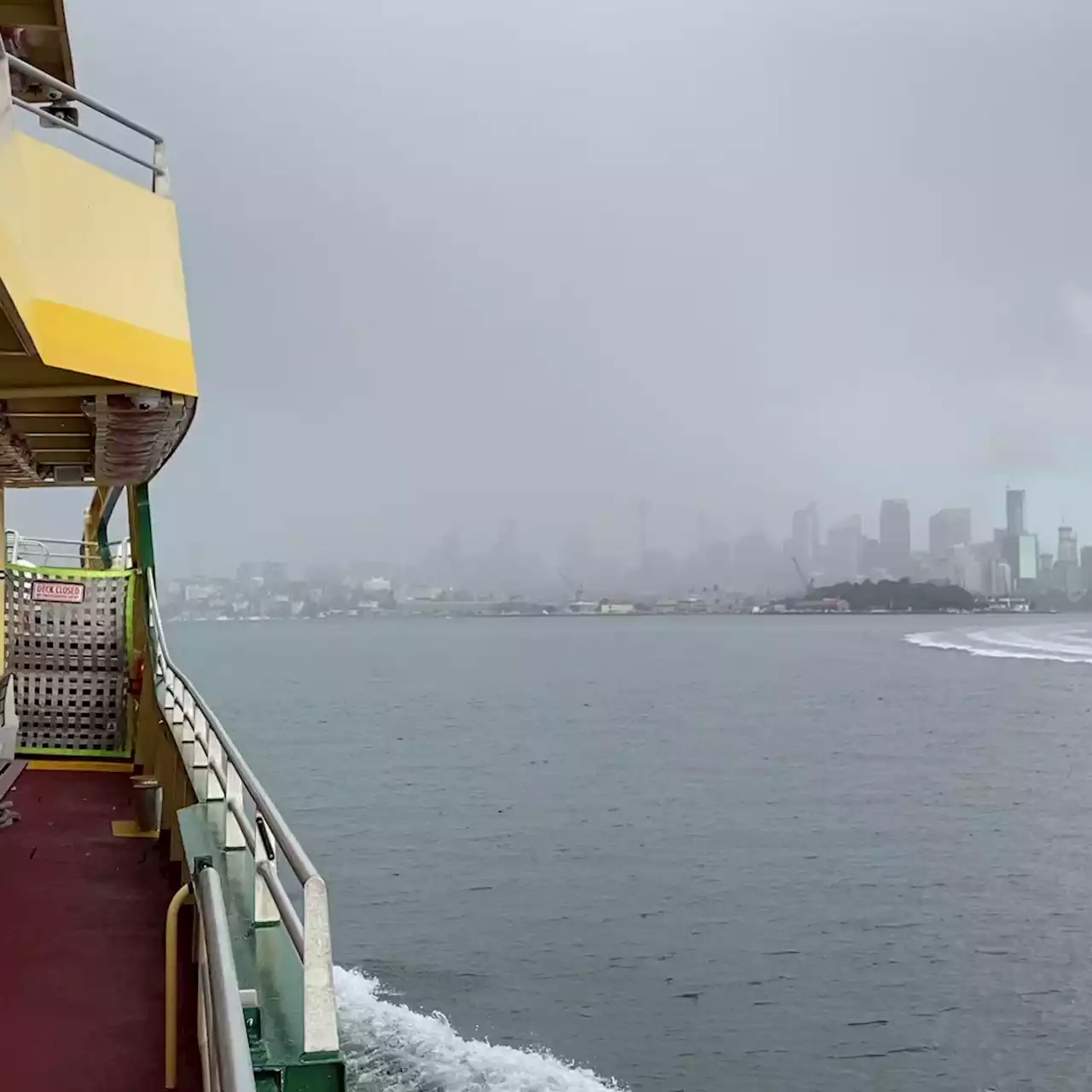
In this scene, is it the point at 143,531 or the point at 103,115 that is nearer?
the point at 103,115

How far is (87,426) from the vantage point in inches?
217

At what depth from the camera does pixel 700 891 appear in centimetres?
2702

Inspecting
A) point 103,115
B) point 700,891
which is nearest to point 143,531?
point 103,115

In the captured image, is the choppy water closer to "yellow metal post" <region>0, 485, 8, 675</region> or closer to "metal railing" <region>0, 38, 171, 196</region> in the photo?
"yellow metal post" <region>0, 485, 8, 675</region>

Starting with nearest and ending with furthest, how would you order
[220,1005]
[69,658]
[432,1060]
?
[220,1005] < [69,658] < [432,1060]

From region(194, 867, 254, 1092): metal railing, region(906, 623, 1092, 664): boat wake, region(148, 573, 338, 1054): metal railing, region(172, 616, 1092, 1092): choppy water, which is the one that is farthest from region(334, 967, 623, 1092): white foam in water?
region(906, 623, 1092, 664): boat wake

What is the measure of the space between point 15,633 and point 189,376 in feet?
22.3

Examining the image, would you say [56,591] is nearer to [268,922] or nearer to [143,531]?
[143,531]

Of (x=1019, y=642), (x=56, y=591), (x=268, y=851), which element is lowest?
(x=1019, y=642)

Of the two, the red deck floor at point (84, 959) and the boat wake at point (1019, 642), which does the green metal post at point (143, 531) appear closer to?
the red deck floor at point (84, 959)

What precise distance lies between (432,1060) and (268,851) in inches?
560

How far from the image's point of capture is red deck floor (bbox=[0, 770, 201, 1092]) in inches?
156

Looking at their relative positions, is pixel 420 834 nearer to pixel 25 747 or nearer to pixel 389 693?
pixel 25 747

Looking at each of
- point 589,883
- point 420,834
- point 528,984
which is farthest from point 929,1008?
point 420,834
